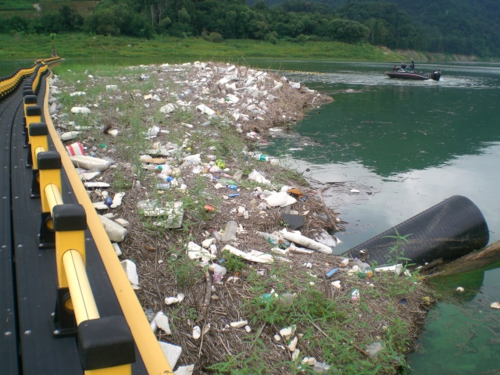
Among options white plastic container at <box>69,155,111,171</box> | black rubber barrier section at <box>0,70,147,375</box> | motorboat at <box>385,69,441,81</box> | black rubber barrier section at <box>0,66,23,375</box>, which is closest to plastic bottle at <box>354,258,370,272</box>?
black rubber barrier section at <box>0,70,147,375</box>

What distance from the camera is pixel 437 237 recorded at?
405 centimetres

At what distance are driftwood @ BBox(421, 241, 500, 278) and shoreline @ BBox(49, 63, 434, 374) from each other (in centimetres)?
55

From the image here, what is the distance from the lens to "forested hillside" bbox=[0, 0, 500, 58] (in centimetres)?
4006

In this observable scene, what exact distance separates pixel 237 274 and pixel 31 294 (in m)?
1.68

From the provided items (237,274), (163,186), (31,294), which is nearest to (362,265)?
(237,274)

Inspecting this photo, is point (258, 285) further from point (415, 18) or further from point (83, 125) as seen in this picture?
point (415, 18)

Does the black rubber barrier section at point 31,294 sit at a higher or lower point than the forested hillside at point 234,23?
lower

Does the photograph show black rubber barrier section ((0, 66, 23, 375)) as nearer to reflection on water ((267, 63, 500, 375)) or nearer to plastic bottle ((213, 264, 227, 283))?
plastic bottle ((213, 264, 227, 283))

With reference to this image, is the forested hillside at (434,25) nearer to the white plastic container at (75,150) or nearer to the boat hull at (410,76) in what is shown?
the boat hull at (410,76)

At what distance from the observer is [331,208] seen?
5.29 metres

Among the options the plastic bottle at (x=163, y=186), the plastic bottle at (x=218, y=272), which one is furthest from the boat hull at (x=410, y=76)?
the plastic bottle at (x=218, y=272)

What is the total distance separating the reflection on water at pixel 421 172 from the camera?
3108 mm

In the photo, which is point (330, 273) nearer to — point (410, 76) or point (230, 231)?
point (230, 231)

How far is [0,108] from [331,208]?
4.62m
